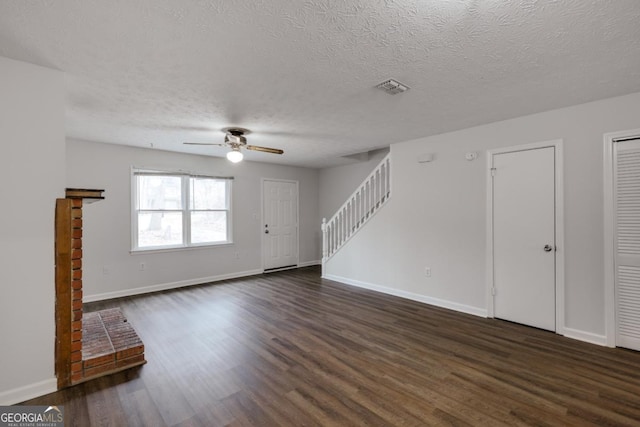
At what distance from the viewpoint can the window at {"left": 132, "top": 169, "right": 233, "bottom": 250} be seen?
5.04 metres

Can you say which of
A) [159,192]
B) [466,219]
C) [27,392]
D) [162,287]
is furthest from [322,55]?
[162,287]

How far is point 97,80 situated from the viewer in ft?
8.09

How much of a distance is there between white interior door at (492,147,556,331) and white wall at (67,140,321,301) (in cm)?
459

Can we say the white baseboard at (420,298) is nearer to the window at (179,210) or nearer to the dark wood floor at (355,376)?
the dark wood floor at (355,376)

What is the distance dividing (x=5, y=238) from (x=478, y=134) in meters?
4.89

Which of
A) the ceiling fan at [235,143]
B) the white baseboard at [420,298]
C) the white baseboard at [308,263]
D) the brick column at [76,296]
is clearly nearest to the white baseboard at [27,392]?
the brick column at [76,296]

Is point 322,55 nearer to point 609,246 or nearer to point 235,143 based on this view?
point 235,143

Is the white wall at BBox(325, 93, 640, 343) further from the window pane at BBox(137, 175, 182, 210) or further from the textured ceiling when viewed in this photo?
the window pane at BBox(137, 175, 182, 210)

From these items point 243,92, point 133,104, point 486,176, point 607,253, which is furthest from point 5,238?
point 607,253

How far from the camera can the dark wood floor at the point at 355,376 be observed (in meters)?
1.97

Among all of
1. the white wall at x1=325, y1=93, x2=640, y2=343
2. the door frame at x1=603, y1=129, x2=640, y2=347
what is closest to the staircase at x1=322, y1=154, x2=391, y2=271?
the white wall at x1=325, y1=93, x2=640, y2=343

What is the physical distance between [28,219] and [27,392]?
1279 mm

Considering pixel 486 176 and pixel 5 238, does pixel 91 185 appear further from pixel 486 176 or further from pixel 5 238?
pixel 486 176

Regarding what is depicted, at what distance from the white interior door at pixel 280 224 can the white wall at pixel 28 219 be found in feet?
14.3
